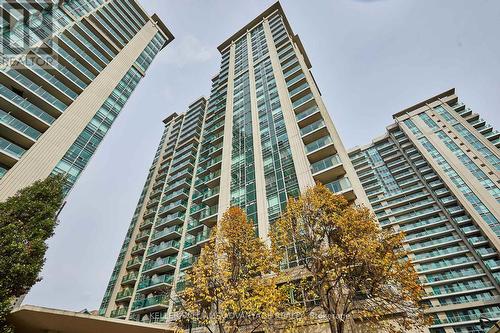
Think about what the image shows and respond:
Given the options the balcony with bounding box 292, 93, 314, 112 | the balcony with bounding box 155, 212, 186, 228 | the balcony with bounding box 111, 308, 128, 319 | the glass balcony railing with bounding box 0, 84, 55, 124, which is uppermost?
the balcony with bounding box 292, 93, 314, 112

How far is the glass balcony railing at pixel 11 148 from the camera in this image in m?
22.7

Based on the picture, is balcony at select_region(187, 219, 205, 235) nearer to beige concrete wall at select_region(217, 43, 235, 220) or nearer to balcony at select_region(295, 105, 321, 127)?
beige concrete wall at select_region(217, 43, 235, 220)

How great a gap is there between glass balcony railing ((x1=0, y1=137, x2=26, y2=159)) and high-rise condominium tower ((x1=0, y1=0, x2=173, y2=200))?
70 millimetres

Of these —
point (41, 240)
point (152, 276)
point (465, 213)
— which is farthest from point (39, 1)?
point (465, 213)

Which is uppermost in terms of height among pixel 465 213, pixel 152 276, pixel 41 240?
pixel 465 213

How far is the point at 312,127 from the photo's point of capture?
29141 mm

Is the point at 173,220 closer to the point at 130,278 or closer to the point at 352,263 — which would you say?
the point at 130,278

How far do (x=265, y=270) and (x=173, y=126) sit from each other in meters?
61.7

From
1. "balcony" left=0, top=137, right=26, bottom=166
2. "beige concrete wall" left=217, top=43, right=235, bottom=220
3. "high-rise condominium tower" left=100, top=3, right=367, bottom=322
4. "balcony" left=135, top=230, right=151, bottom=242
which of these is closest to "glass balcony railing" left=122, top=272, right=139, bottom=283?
"high-rise condominium tower" left=100, top=3, right=367, bottom=322

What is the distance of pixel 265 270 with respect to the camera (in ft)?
46.9

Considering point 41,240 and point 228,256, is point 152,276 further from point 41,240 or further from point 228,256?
point 228,256

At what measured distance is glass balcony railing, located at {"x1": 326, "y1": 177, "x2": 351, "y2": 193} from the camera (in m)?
22.5

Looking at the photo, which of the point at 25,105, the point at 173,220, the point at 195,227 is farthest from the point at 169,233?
the point at 25,105

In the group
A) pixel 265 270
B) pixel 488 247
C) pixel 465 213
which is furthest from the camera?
pixel 465 213
